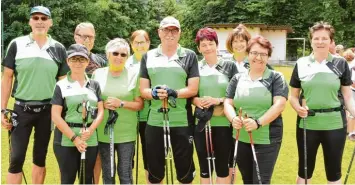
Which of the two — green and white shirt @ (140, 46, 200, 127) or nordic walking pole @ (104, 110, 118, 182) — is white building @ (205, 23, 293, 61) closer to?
green and white shirt @ (140, 46, 200, 127)

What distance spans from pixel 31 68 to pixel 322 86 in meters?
3.21

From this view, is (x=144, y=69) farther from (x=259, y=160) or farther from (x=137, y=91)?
(x=259, y=160)

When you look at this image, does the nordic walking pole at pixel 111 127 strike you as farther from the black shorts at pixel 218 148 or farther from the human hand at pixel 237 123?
the human hand at pixel 237 123

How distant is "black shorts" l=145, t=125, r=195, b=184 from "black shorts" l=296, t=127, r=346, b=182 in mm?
1296

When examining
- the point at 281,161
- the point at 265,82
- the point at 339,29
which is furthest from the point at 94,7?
the point at 265,82

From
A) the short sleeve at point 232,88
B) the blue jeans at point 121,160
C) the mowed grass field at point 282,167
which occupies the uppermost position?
the short sleeve at point 232,88

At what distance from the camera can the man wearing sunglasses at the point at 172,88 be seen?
4812 mm

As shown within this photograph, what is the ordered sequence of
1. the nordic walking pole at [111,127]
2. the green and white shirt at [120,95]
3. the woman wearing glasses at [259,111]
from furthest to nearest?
the green and white shirt at [120,95] < the nordic walking pole at [111,127] < the woman wearing glasses at [259,111]

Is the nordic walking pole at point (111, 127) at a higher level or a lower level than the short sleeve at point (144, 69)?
lower

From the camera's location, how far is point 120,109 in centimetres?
479

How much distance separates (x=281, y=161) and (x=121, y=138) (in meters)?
4.04

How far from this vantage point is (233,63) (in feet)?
16.7

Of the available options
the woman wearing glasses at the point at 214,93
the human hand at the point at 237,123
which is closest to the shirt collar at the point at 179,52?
the woman wearing glasses at the point at 214,93

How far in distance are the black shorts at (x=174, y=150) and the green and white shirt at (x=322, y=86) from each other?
4.50 feet
